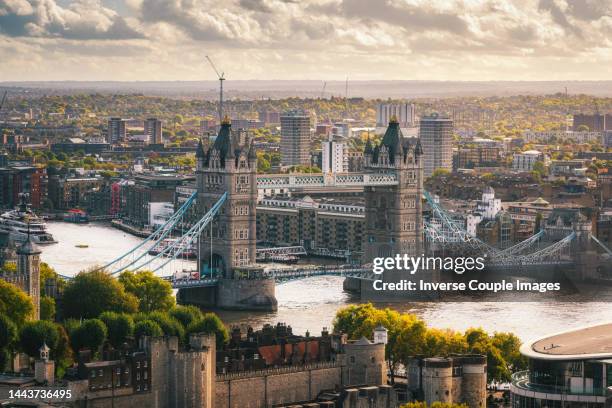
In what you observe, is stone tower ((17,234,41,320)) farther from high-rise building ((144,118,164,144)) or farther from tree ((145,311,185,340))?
high-rise building ((144,118,164,144))

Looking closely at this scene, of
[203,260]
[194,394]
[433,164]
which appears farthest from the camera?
[433,164]

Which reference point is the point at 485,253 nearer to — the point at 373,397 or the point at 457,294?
the point at 457,294

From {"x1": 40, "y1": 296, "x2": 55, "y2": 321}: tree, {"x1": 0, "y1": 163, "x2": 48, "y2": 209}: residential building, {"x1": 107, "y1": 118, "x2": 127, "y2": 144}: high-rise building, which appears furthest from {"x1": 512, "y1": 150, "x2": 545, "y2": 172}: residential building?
{"x1": 40, "y1": 296, "x2": 55, "y2": 321}: tree

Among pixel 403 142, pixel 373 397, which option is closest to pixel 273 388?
pixel 373 397

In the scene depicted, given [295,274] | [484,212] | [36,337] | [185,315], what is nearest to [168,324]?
[185,315]

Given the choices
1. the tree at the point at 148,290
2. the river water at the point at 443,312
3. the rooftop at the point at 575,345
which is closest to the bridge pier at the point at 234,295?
the river water at the point at 443,312

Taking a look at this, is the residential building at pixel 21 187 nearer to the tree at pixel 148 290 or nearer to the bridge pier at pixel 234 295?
the bridge pier at pixel 234 295
